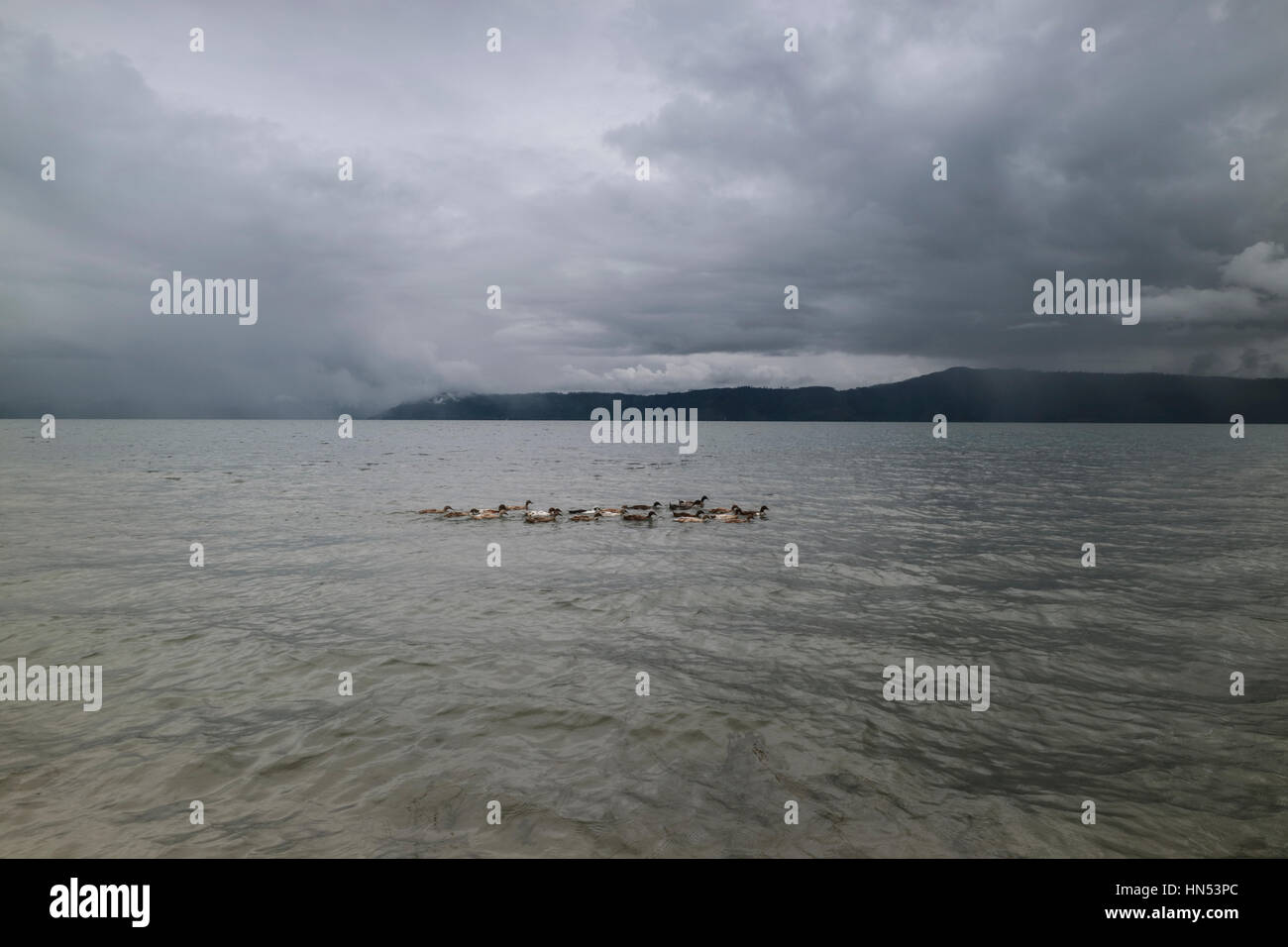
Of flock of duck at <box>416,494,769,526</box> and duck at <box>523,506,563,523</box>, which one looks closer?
A: duck at <box>523,506,563,523</box>

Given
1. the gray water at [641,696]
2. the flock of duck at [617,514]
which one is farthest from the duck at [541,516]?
the gray water at [641,696]

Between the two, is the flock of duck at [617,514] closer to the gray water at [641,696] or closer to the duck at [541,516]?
the duck at [541,516]

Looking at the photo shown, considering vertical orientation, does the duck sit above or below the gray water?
above

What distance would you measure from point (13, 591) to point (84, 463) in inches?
2372

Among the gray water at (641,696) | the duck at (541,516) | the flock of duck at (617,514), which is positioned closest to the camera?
the gray water at (641,696)

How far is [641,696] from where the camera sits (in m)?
10.7

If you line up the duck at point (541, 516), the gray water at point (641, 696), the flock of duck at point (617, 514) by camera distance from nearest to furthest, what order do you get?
the gray water at point (641, 696)
the duck at point (541, 516)
the flock of duck at point (617, 514)

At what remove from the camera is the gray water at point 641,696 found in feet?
23.1

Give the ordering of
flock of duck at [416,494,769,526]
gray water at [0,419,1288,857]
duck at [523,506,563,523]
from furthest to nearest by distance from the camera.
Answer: flock of duck at [416,494,769,526] < duck at [523,506,563,523] < gray water at [0,419,1288,857]

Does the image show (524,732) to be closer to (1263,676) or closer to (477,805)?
(477,805)

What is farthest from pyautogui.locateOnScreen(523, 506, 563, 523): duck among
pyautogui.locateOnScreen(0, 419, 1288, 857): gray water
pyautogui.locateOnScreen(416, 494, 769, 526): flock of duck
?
pyautogui.locateOnScreen(0, 419, 1288, 857): gray water

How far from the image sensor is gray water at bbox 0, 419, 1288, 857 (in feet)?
23.1

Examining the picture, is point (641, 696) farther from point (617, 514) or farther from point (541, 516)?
point (617, 514)

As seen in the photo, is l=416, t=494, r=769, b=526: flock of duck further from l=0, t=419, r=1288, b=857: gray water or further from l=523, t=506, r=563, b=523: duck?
l=0, t=419, r=1288, b=857: gray water
